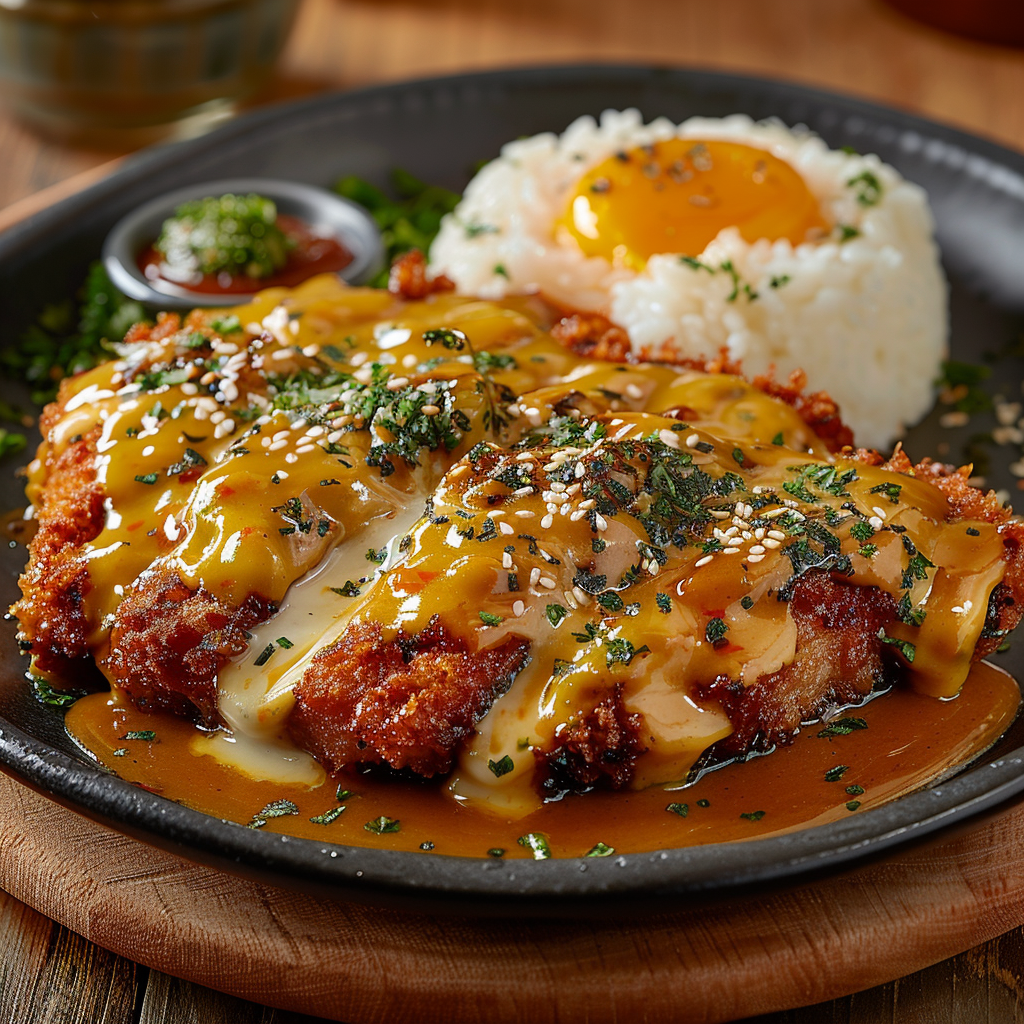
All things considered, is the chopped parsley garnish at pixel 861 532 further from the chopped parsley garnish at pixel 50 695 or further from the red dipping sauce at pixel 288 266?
the red dipping sauce at pixel 288 266

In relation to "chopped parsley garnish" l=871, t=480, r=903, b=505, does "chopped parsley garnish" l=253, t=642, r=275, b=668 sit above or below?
below

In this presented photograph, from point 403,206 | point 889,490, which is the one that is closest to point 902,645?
point 889,490

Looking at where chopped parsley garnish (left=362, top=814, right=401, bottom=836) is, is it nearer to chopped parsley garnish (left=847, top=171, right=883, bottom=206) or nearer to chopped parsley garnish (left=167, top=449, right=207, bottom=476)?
chopped parsley garnish (left=167, top=449, right=207, bottom=476)

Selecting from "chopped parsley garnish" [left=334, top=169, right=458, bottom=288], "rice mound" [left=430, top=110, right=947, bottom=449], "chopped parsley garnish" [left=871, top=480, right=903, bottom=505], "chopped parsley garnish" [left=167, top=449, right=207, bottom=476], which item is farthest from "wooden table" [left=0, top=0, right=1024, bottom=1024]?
"chopped parsley garnish" [left=871, top=480, right=903, bottom=505]

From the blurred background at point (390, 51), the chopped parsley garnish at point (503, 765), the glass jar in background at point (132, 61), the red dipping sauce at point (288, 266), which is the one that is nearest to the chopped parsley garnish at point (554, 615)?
the chopped parsley garnish at point (503, 765)

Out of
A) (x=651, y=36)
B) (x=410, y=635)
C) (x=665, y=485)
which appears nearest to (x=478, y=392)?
(x=665, y=485)

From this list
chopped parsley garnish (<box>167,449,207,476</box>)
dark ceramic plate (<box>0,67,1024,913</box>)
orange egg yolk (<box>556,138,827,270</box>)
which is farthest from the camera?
orange egg yolk (<box>556,138,827,270</box>)

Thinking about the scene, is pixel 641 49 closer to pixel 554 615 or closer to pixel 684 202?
pixel 684 202

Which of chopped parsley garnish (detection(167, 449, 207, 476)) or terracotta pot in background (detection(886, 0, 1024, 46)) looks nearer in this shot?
chopped parsley garnish (detection(167, 449, 207, 476))
